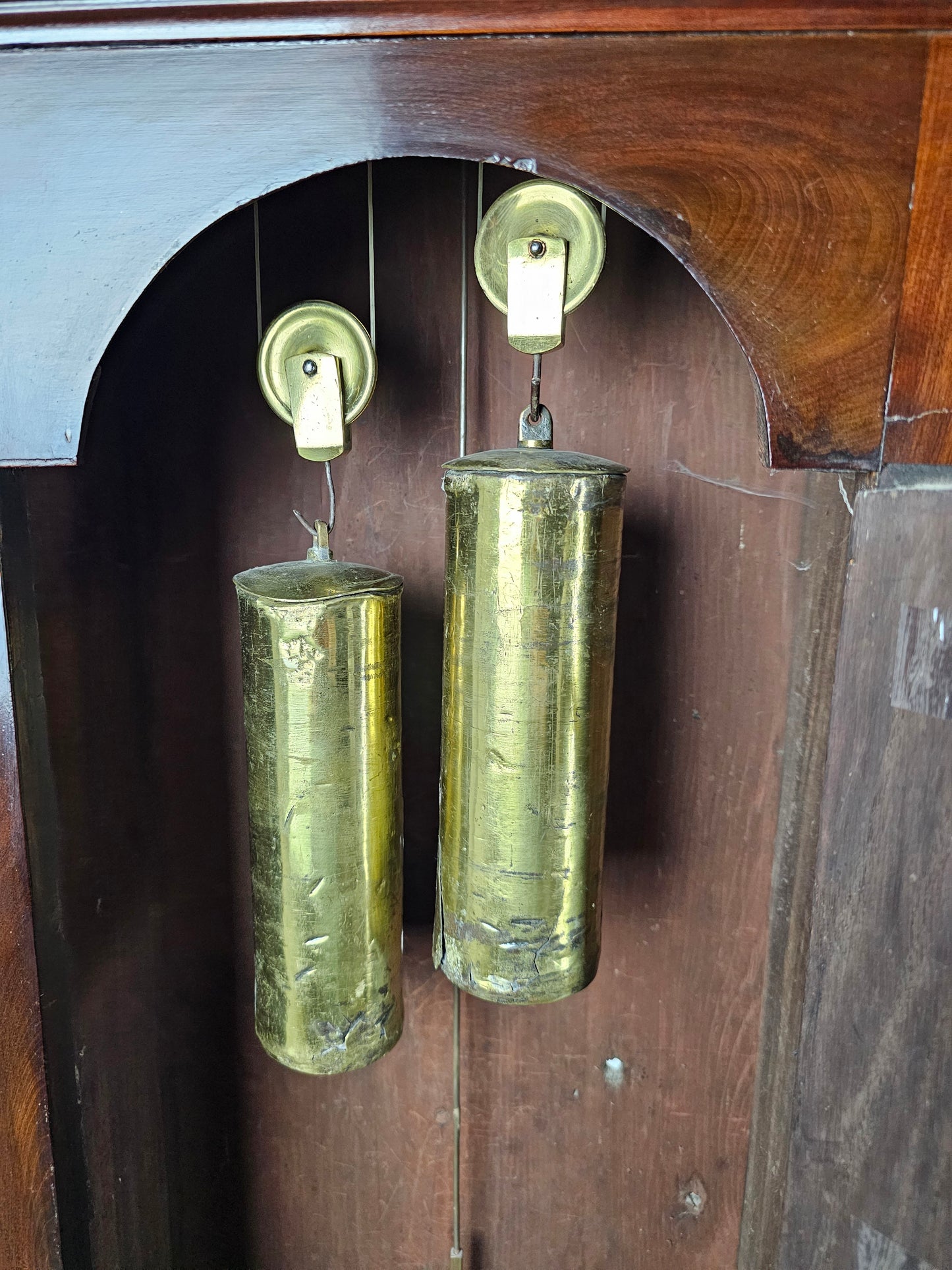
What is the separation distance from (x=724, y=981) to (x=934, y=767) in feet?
1.46

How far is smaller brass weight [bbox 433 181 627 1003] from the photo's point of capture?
2.27 ft

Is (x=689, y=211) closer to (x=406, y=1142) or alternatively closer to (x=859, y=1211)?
(x=859, y=1211)

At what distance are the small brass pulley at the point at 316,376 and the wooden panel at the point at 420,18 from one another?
218mm

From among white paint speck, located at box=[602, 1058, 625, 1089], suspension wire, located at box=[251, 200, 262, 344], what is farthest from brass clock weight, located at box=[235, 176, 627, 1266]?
white paint speck, located at box=[602, 1058, 625, 1089]

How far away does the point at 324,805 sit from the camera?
0.76m

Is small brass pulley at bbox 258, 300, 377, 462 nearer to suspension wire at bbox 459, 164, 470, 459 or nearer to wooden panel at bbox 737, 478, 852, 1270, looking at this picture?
suspension wire at bbox 459, 164, 470, 459

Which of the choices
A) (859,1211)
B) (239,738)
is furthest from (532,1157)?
(239,738)

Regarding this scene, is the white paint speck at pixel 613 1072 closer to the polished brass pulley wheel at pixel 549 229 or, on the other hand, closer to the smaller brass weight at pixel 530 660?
the smaller brass weight at pixel 530 660

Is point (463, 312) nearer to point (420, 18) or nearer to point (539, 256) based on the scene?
point (539, 256)

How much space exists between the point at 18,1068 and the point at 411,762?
1.43 ft

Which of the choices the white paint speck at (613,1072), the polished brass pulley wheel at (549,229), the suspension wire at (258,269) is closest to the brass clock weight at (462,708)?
the polished brass pulley wheel at (549,229)

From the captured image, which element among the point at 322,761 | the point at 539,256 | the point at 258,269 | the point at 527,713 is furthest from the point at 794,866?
the point at 258,269

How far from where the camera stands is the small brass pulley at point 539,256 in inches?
27.3

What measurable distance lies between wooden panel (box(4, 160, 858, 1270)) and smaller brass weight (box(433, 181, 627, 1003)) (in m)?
0.19
